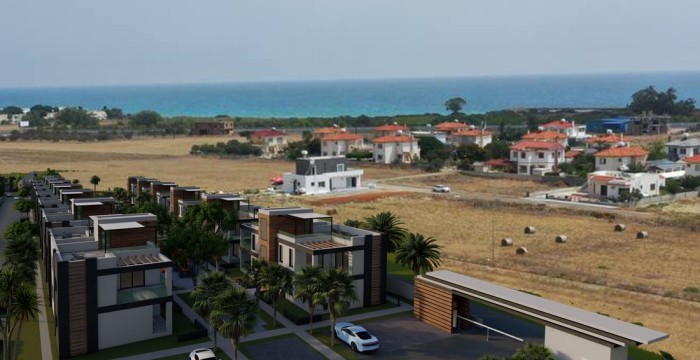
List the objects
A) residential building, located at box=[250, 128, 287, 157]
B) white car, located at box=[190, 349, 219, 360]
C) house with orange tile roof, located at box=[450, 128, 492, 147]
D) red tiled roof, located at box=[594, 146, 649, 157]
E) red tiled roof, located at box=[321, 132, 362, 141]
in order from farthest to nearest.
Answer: residential building, located at box=[250, 128, 287, 157] < house with orange tile roof, located at box=[450, 128, 492, 147] < red tiled roof, located at box=[321, 132, 362, 141] < red tiled roof, located at box=[594, 146, 649, 157] < white car, located at box=[190, 349, 219, 360]

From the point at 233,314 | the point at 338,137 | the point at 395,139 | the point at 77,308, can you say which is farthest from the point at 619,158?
the point at 77,308

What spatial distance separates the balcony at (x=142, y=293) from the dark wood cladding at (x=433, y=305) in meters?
12.7

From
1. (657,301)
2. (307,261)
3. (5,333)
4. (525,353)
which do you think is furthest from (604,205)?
(5,333)

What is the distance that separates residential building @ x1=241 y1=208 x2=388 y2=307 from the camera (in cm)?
3562

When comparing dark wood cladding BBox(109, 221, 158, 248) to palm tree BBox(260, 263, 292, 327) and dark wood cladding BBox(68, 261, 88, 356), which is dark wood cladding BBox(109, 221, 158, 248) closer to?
dark wood cladding BBox(68, 261, 88, 356)

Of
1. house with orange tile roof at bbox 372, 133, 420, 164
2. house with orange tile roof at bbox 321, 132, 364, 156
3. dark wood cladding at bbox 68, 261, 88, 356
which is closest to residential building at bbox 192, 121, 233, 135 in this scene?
house with orange tile roof at bbox 321, 132, 364, 156

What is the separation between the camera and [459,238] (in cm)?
5712

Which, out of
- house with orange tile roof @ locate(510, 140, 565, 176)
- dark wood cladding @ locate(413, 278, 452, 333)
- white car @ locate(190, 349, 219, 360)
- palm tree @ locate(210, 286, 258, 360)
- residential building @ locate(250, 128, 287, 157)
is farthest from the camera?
residential building @ locate(250, 128, 287, 157)

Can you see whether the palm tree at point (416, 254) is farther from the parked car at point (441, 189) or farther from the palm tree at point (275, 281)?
the parked car at point (441, 189)

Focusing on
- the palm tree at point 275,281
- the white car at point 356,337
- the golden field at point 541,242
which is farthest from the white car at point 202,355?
the golden field at point 541,242

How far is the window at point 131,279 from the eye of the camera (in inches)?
1221

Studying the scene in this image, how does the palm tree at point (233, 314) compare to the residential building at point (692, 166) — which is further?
the residential building at point (692, 166)

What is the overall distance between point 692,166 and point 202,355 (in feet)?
280

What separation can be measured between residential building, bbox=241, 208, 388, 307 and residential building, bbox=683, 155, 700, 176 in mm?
72218
